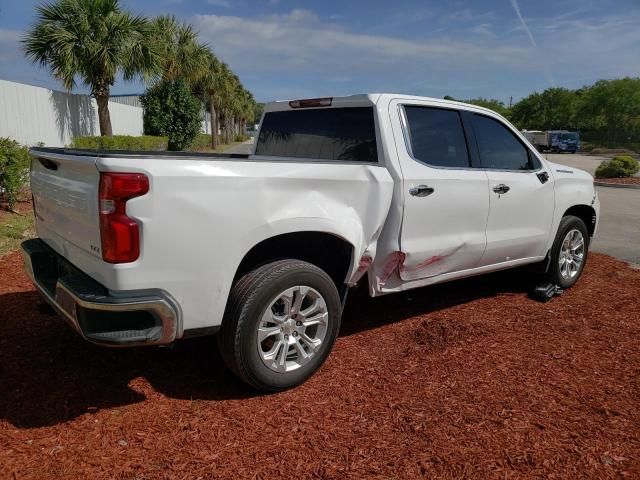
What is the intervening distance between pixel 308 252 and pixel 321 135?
1.12 meters

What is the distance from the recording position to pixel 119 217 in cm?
255

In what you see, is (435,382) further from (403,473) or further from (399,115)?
(399,115)

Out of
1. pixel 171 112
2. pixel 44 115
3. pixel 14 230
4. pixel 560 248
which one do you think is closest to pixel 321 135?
pixel 560 248

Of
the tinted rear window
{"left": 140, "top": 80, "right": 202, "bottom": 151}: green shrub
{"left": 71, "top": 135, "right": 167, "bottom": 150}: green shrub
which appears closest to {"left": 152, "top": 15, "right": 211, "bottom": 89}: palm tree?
{"left": 140, "top": 80, "right": 202, "bottom": 151}: green shrub

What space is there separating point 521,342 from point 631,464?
1.54 m

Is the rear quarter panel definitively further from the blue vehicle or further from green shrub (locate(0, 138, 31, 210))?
the blue vehicle

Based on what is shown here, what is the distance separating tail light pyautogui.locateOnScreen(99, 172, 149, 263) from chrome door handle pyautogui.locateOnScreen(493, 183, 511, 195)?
2998mm

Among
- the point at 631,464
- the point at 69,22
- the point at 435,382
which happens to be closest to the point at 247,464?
the point at 435,382

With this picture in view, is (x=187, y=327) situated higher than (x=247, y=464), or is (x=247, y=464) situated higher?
(x=187, y=327)

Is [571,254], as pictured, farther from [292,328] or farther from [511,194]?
[292,328]

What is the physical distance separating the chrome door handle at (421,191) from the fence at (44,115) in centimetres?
1088

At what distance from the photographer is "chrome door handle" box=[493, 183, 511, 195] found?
4.46 m

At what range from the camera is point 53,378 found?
3375 millimetres

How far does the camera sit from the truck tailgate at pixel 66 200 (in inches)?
105
